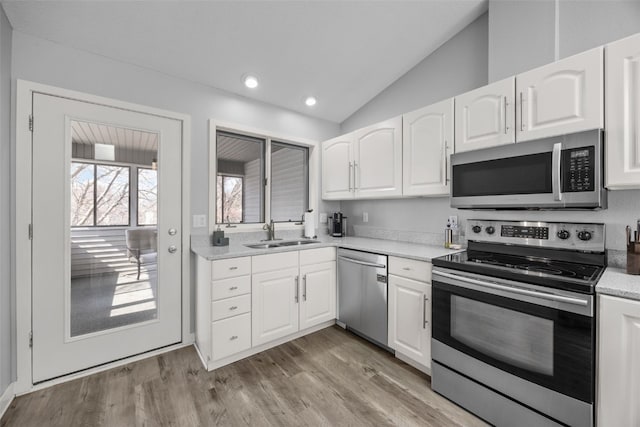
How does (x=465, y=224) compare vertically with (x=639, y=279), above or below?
above

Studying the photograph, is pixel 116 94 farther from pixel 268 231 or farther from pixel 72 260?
pixel 268 231

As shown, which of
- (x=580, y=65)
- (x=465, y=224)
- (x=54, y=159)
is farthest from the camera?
(x=465, y=224)

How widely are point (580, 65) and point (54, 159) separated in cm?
339

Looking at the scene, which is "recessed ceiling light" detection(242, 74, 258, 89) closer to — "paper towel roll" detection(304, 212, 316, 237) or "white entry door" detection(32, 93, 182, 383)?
"white entry door" detection(32, 93, 182, 383)

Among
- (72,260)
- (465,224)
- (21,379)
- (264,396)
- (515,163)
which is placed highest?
(515,163)

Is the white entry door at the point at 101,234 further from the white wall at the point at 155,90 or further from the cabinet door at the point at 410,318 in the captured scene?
the cabinet door at the point at 410,318

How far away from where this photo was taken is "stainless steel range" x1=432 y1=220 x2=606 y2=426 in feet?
4.26

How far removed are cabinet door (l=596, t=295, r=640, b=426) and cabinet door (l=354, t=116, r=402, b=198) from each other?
1.57m

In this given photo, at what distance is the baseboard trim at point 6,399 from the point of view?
65.2 inches

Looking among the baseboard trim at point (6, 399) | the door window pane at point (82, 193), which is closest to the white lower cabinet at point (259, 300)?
the door window pane at point (82, 193)

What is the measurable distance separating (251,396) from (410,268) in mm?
1436

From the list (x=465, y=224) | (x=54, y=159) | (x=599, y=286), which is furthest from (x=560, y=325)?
(x=54, y=159)

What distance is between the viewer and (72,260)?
2.01 m

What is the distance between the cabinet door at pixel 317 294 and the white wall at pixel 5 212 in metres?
2.00
